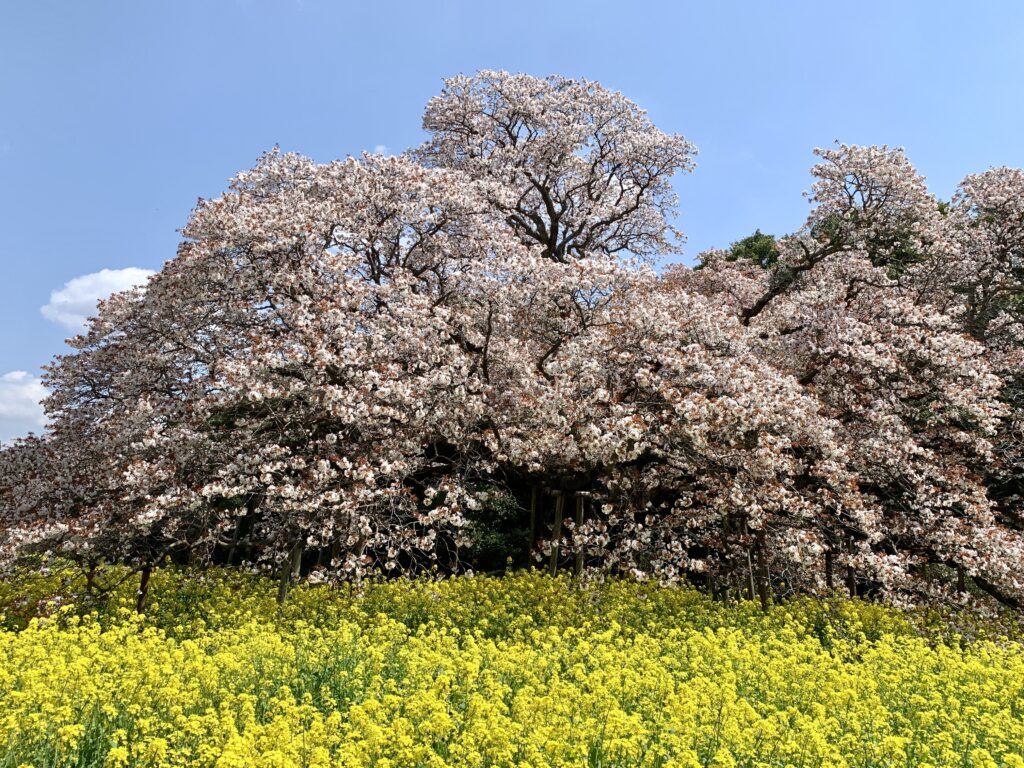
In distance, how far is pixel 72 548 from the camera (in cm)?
1369

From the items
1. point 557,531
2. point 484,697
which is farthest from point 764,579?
point 484,697

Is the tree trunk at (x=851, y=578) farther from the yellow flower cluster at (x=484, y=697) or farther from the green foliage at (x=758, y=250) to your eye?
the green foliage at (x=758, y=250)

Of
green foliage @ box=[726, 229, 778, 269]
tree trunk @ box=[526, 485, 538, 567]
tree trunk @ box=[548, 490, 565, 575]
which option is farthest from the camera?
green foliage @ box=[726, 229, 778, 269]

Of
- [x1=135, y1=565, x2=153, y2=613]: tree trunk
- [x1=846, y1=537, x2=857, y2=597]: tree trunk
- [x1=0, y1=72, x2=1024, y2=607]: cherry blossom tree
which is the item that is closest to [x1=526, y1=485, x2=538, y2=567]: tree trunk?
[x1=0, y1=72, x2=1024, y2=607]: cherry blossom tree

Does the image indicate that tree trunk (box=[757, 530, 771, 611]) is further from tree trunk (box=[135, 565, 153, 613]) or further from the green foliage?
the green foliage

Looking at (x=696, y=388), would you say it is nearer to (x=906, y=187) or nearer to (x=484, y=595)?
(x=484, y=595)

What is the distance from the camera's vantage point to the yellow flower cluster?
6895mm

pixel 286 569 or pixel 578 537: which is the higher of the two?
pixel 578 537

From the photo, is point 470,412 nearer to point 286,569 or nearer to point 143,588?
point 286,569

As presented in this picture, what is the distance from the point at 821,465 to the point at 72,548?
1541 cm

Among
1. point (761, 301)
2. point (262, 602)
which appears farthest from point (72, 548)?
point (761, 301)

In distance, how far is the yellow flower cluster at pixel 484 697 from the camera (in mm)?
6895

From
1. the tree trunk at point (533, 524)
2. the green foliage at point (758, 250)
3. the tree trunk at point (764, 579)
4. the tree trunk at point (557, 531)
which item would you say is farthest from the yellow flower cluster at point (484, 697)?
the green foliage at point (758, 250)

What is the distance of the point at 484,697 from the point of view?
8.87 m
